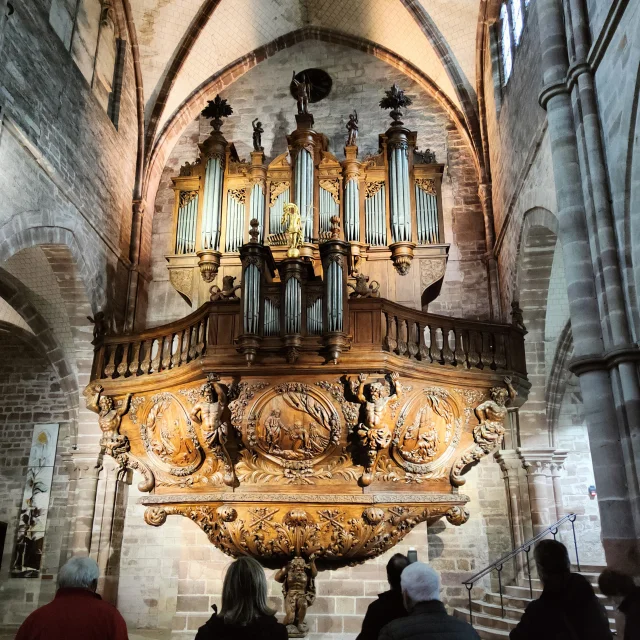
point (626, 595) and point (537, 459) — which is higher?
point (537, 459)

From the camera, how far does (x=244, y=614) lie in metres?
3.29

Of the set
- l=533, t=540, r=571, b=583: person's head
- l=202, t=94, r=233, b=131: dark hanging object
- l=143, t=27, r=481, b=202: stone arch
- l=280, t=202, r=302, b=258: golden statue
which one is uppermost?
l=143, t=27, r=481, b=202: stone arch

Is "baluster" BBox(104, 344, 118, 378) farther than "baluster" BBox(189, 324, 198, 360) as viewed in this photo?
Yes

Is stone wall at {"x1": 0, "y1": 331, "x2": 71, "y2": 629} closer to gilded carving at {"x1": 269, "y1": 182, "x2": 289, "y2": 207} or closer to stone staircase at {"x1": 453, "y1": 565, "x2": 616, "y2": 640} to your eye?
gilded carving at {"x1": 269, "y1": 182, "x2": 289, "y2": 207}

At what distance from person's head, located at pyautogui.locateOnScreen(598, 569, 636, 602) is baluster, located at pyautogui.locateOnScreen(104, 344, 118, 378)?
27.8ft

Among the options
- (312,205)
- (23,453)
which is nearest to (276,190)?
(312,205)

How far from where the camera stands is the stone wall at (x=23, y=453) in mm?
14211

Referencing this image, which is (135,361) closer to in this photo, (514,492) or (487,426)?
(487,426)

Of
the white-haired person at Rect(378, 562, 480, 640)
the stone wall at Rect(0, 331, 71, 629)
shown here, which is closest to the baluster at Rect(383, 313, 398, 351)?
the white-haired person at Rect(378, 562, 480, 640)

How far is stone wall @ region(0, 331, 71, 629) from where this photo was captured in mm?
14211

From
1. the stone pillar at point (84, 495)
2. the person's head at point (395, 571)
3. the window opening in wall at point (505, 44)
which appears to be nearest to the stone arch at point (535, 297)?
the window opening in wall at point (505, 44)

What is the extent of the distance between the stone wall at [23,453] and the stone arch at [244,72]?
4.91m

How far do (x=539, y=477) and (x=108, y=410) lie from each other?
7978 mm

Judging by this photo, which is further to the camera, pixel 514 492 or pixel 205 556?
pixel 514 492
